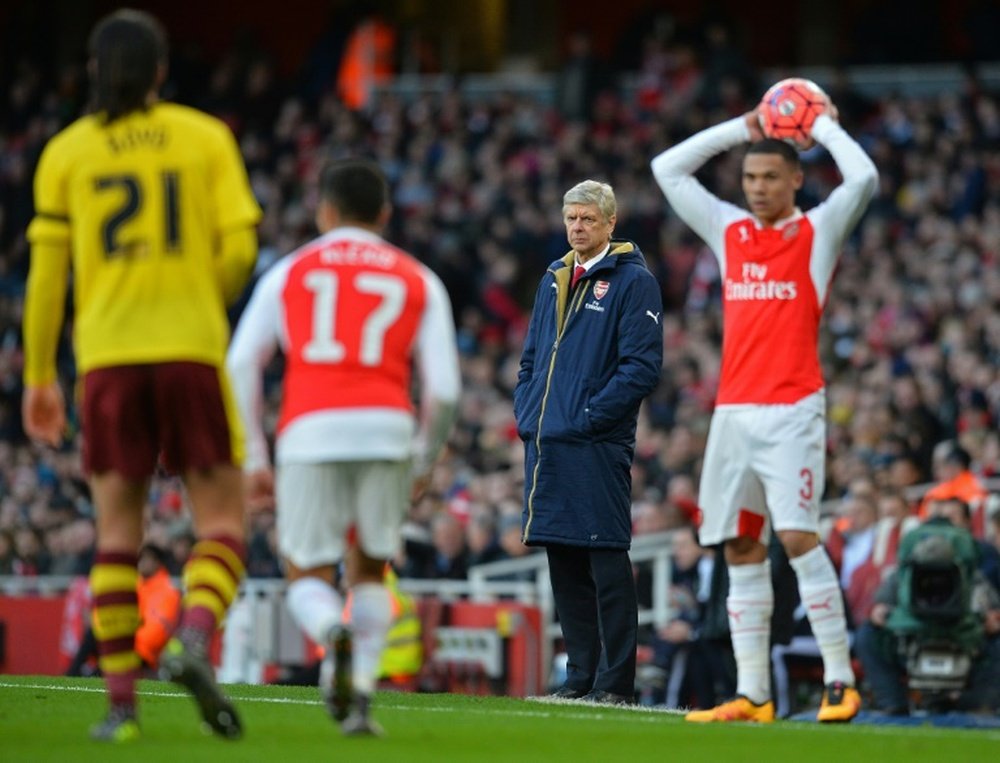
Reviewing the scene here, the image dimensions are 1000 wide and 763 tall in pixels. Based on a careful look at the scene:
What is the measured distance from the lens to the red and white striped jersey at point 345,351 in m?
6.97

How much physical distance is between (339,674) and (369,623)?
0.30 m

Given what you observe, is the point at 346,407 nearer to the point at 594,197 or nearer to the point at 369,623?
the point at 369,623

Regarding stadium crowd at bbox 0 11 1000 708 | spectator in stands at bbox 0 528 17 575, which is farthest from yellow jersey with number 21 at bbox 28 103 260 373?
spectator in stands at bbox 0 528 17 575

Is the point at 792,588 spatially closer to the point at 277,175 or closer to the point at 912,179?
the point at 912,179

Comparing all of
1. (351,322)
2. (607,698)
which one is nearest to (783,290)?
(607,698)

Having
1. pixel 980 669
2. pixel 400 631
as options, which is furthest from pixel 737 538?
pixel 400 631

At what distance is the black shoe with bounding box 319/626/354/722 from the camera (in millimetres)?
6664

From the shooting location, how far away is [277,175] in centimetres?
2759

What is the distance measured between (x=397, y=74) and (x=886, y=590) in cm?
2016

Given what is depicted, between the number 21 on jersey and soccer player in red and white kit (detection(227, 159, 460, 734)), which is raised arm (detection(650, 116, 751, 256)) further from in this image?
the number 21 on jersey

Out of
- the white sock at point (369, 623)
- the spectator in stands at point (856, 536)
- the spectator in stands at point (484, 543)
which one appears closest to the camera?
the white sock at point (369, 623)

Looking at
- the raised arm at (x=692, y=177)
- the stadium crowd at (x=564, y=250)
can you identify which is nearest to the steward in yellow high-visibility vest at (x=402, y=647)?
the stadium crowd at (x=564, y=250)

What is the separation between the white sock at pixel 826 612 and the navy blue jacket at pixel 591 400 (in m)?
1.07

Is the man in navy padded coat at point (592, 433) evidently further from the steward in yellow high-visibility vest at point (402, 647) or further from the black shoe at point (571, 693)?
the steward in yellow high-visibility vest at point (402, 647)
